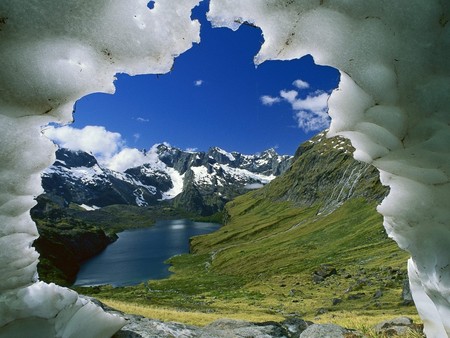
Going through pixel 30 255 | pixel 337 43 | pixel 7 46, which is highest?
pixel 7 46

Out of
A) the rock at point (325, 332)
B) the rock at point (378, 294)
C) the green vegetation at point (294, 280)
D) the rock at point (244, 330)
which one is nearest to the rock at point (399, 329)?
the rock at point (325, 332)

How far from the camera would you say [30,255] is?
702cm

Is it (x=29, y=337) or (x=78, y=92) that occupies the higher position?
(x=78, y=92)

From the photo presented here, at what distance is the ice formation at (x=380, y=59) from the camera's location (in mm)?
4156

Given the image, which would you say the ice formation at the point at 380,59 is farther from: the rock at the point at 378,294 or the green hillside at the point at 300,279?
the rock at the point at 378,294

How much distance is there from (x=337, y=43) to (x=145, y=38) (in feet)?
7.34

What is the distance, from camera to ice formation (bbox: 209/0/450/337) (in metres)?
4.16

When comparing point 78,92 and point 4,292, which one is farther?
point 4,292

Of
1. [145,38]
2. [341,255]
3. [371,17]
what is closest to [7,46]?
[145,38]

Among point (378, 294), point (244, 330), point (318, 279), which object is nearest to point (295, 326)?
point (244, 330)

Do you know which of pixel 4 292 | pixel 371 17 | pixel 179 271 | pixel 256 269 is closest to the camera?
pixel 371 17

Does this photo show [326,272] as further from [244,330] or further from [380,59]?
[380,59]

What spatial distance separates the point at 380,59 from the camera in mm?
4410

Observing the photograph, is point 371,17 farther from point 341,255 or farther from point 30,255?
point 341,255
